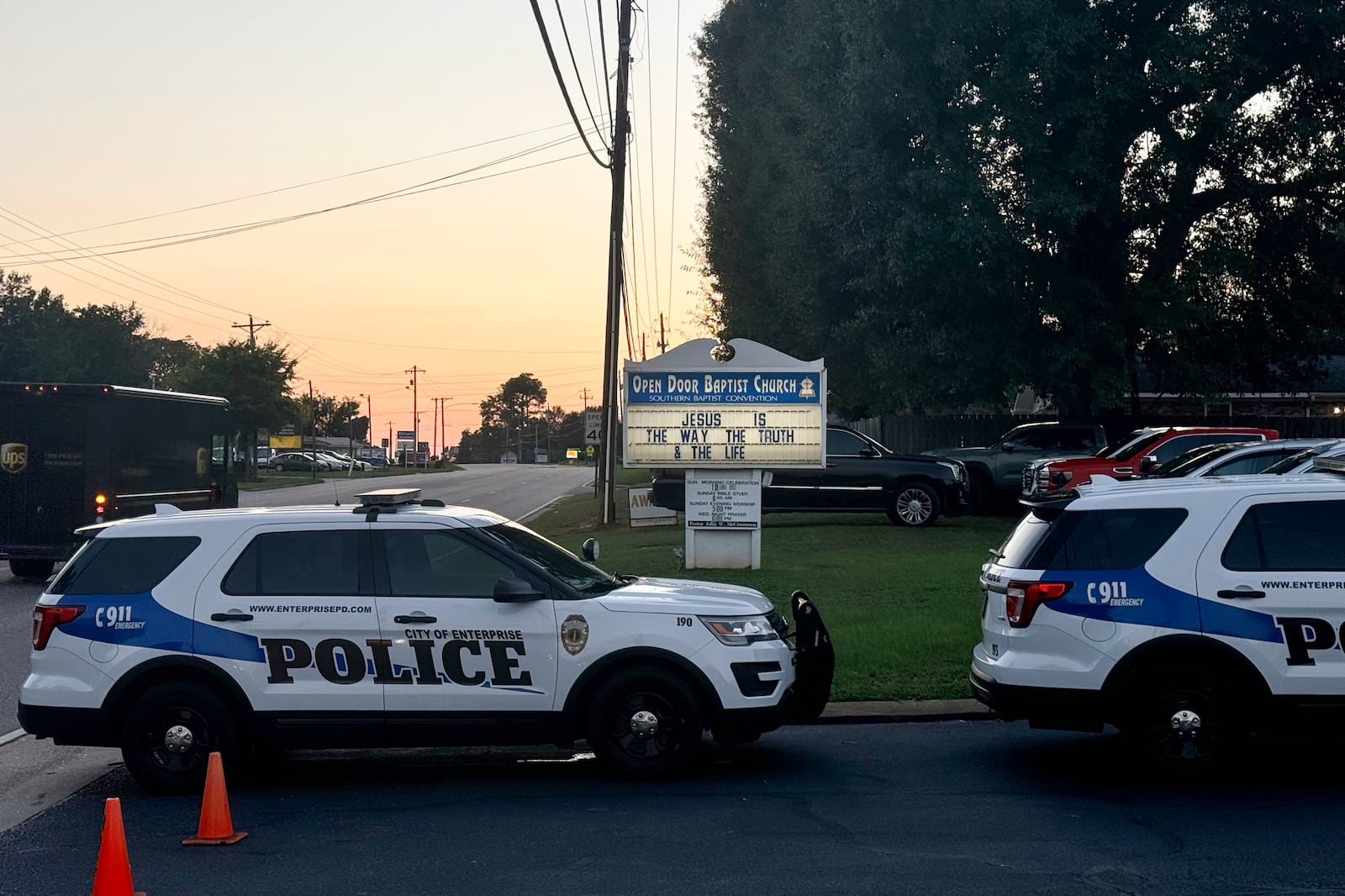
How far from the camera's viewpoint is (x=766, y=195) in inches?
1618

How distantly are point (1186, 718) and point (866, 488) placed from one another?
1775 centimetres

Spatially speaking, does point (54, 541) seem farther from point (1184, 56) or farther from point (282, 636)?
point (1184, 56)

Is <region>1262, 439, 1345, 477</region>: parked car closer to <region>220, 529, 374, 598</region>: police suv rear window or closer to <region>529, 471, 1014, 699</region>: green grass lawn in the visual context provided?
<region>529, 471, 1014, 699</region>: green grass lawn

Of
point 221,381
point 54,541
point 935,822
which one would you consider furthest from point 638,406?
point 221,381

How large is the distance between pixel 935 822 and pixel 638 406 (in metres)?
12.9

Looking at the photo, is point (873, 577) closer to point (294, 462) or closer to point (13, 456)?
point (13, 456)

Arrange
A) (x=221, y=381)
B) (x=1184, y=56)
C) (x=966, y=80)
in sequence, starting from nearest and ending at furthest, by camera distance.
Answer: (x=1184, y=56), (x=966, y=80), (x=221, y=381)

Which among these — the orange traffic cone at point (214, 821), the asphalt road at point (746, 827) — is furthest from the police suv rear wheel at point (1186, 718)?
the orange traffic cone at point (214, 821)

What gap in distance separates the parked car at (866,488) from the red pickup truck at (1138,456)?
176cm

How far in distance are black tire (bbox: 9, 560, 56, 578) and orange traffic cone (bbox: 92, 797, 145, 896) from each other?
52.5 feet

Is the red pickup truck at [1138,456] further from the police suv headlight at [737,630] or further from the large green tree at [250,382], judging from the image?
the large green tree at [250,382]

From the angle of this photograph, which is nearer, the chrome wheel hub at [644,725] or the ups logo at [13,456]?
the chrome wheel hub at [644,725]

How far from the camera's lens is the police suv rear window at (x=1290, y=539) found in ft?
25.9

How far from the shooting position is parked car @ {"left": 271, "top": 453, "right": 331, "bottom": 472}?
306 feet
